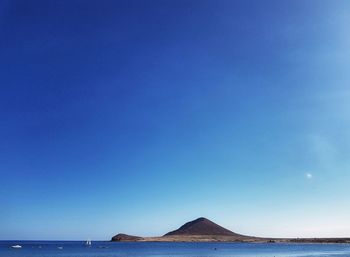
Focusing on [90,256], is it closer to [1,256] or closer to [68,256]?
[68,256]

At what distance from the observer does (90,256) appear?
3364 inches

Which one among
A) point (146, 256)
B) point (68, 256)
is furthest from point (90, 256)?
point (146, 256)

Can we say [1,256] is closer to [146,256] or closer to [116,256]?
[116,256]

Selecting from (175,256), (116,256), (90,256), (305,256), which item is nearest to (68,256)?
(90,256)

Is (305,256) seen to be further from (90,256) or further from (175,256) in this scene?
(90,256)

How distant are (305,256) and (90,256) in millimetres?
46344

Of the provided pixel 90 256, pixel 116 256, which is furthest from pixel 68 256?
pixel 116 256

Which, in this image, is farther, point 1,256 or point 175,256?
point 1,256

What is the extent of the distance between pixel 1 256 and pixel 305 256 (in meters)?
68.6

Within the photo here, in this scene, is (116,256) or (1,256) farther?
(1,256)

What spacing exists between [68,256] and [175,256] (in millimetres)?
25352

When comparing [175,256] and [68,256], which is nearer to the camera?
[175,256]

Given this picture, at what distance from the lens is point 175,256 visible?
81000 mm

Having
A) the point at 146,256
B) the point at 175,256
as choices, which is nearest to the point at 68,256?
the point at 146,256
